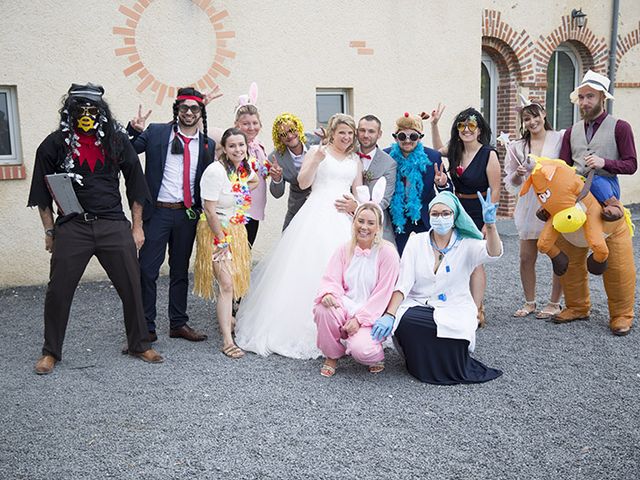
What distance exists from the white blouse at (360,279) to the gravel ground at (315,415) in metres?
0.50

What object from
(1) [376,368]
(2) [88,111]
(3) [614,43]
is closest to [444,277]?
(1) [376,368]

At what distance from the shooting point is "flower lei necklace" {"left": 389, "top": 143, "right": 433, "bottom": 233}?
5598 millimetres

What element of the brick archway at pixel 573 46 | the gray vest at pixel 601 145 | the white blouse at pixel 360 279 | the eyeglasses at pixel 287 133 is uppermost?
the brick archway at pixel 573 46

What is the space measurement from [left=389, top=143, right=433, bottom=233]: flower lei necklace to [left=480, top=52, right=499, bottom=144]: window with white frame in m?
6.78

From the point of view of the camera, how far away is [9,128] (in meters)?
7.23

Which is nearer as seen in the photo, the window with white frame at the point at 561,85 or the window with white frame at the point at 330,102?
the window with white frame at the point at 330,102

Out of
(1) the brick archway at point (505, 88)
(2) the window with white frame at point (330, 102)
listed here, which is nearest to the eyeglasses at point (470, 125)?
(2) the window with white frame at point (330, 102)

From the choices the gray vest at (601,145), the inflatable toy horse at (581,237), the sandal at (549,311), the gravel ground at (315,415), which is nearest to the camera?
the gravel ground at (315,415)

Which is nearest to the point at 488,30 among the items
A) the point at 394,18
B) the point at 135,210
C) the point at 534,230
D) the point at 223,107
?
the point at 394,18

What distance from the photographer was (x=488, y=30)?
11.2m

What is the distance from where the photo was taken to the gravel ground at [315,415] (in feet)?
10.9

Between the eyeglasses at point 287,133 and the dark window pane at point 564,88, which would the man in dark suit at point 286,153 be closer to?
the eyeglasses at point 287,133

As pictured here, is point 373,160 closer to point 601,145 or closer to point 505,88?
point 601,145

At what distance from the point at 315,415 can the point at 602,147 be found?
3.36m
